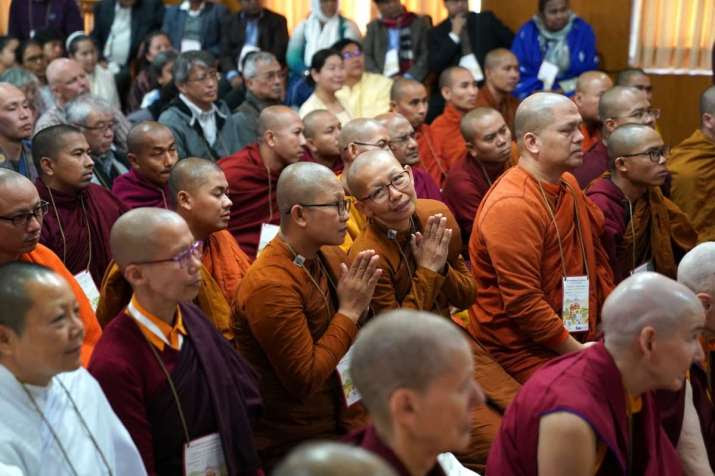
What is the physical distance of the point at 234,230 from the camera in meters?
5.19

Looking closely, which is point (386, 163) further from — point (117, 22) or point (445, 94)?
point (117, 22)

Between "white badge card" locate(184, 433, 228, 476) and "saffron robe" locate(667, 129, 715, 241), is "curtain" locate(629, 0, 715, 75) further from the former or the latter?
"white badge card" locate(184, 433, 228, 476)

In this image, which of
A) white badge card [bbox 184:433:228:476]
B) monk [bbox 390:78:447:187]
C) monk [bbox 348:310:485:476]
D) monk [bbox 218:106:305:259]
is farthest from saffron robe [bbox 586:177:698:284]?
monk [bbox 348:310:485:476]

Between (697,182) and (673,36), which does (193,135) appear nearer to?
(697,182)

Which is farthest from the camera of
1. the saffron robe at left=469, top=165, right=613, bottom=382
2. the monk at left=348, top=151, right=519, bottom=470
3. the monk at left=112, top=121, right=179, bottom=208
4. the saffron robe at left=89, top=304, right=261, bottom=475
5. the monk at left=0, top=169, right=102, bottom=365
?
the monk at left=112, top=121, right=179, bottom=208

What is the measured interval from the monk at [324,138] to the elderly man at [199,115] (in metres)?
0.97

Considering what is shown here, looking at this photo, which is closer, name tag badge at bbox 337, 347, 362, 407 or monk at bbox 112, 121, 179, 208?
name tag badge at bbox 337, 347, 362, 407

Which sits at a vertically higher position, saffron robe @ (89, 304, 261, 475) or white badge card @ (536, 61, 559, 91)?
white badge card @ (536, 61, 559, 91)

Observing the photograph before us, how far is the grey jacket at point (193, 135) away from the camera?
20.4ft

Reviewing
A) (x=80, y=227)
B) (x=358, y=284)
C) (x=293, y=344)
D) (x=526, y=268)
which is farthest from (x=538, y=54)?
(x=293, y=344)

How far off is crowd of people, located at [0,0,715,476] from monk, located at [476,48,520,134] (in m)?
0.02

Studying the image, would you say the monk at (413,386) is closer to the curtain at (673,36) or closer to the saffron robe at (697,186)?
the saffron robe at (697,186)

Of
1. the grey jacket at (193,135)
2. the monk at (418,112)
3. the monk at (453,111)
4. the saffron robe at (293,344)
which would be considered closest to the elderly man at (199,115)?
the grey jacket at (193,135)

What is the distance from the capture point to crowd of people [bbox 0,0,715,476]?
2414 mm
